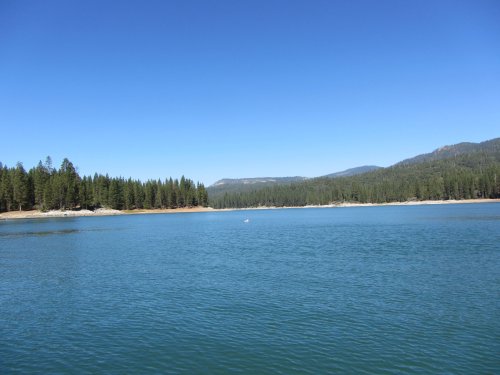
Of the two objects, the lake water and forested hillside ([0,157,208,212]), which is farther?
forested hillside ([0,157,208,212])

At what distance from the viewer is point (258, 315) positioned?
844 inches

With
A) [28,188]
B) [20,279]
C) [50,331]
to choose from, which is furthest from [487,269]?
[28,188]

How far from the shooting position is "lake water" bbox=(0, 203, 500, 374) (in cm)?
1580

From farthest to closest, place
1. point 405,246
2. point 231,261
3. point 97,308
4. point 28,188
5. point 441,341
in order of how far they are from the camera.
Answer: point 28,188 → point 405,246 → point 231,261 → point 97,308 → point 441,341

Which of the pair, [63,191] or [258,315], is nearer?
[258,315]

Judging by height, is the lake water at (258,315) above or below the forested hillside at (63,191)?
below

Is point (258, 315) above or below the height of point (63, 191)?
below

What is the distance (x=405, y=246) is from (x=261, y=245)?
733 inches

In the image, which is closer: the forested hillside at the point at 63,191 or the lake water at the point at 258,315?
the lake water at the point at 258,315

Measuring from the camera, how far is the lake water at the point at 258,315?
51.8 feet

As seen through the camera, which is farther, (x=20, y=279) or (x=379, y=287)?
(x=20, y=279)

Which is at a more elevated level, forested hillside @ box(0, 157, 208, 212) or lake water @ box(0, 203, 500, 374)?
forested hillside @ box(0, 157, 208, 212)

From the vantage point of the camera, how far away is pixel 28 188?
486 ft

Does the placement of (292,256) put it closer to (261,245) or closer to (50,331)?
(261,245)
